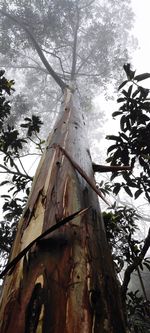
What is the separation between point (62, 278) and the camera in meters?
0.67

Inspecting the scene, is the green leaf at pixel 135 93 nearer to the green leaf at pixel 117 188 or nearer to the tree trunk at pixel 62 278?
the green leaf at pixel 117 188

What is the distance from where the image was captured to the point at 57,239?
0.78 meters

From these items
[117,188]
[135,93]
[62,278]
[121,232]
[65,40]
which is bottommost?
[62,278]

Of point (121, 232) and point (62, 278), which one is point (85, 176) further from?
point (121, 232)

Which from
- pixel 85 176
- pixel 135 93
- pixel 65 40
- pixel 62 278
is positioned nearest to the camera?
pixel 62 278

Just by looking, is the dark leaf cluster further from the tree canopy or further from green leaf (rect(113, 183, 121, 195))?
the tree canopy

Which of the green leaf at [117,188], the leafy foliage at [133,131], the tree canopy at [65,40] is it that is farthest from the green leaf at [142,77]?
the tree canopy at [65,40]

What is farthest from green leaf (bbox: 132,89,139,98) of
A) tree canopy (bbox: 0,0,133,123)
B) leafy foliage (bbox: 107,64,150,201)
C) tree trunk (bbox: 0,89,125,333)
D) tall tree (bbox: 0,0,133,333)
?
tree canopy (bbox: 0,0,133,123)

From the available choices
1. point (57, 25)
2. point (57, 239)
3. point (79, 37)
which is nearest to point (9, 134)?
point (57, 239)

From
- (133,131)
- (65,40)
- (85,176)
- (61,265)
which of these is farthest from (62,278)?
(65,40)

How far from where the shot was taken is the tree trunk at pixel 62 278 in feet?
1.94

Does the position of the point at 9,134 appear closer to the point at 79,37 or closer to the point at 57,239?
the point at 57,239

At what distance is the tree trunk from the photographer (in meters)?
0.59

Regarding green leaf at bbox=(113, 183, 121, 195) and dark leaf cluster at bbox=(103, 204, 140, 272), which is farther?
green leaf at bbox=(113, 183, 121, 195)
